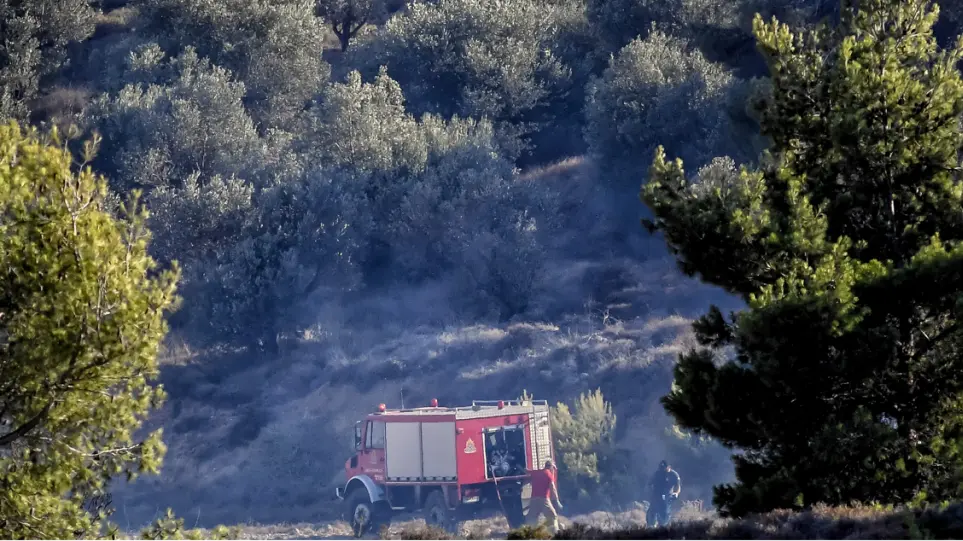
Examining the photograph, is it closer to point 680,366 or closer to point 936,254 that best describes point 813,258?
point 936,254

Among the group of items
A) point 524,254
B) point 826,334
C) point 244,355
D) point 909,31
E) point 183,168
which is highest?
point 183,168

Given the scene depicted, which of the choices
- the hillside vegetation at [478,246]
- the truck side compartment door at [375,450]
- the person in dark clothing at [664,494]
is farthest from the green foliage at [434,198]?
the person in dark clothing at [664,494]

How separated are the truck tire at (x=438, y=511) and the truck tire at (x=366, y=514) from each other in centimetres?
99

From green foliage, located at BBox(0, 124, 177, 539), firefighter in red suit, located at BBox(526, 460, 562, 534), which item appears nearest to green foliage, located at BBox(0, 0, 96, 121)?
A: firefighter in red suit, located at BBox(526, 460, 562, 534)

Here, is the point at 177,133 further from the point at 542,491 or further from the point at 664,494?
the point at 664,494

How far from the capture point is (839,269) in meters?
10.2

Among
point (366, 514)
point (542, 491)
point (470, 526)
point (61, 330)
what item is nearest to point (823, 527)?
point (61, 330)

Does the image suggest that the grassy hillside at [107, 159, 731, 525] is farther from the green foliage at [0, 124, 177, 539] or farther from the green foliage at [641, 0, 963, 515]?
the green foliage at [0, 124, 177, 539]

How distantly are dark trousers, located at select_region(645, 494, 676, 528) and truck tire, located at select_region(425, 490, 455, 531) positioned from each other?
4658 millimetres

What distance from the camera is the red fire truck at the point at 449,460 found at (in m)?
23.8

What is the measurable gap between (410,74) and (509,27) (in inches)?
186

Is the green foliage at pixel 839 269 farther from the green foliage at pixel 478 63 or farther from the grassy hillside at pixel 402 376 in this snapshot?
the green foliage at pixel 478 63

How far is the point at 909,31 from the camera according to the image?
11.2 metres

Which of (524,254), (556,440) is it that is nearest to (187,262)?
(524,254)
